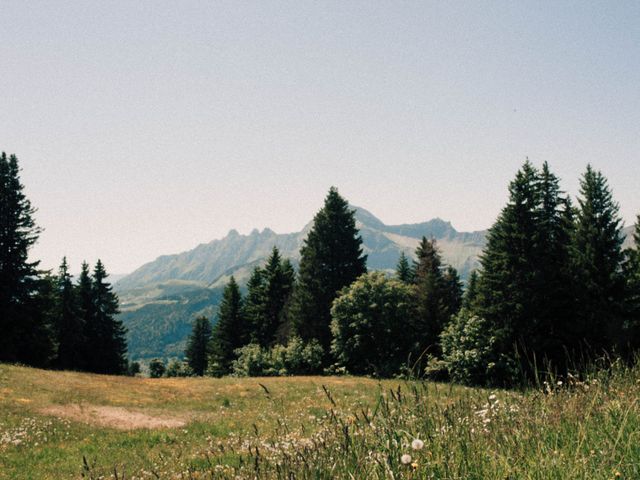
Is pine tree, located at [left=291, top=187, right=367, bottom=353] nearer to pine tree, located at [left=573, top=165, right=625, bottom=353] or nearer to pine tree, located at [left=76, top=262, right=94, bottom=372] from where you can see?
pine tree, located at [left=573, top=165, right=625, bottom=353]

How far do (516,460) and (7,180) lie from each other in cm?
5355

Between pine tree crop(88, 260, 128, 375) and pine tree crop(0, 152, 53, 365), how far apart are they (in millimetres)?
14663

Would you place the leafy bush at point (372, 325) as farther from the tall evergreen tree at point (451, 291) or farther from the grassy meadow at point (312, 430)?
the tall evergreen tree at point (451, 291)

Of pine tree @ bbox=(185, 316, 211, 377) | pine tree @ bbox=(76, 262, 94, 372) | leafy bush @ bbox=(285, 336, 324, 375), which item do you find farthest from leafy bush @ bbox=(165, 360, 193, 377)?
leafy bush @ bbox=(285, 336, 324, 375)

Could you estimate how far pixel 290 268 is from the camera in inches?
2537

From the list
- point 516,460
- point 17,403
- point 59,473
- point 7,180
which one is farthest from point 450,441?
point 7,180

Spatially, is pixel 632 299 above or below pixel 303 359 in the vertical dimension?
above

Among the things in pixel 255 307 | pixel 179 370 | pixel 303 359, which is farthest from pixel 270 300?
pixel 179 370

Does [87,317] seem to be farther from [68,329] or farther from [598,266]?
[598,266]

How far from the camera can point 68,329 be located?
178ft

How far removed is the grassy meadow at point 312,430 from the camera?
3621 millimetres

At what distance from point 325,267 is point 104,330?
118 feet

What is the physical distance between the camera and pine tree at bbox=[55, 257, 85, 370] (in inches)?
2120

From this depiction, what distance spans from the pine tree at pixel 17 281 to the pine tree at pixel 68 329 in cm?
1050
